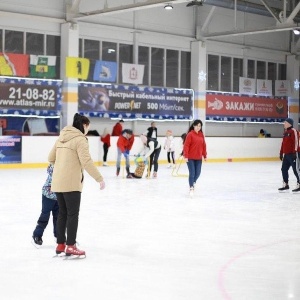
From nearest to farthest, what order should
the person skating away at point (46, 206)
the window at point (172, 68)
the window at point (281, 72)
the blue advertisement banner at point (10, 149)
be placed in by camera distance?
the person skating away at point (46, 206), the blue advertisement banner at point (10, 149), the window at point (172, 68), the window at point (281, 72)

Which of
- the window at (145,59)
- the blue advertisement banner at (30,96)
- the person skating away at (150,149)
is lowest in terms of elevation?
the person skating away at (150,149)

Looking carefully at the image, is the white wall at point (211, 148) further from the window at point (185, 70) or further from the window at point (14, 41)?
the window at point (14, 41)

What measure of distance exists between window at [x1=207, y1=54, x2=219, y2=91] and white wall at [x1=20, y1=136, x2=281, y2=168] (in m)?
3.13

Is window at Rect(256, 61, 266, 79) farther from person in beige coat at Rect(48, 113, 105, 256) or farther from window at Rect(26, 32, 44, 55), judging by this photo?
person in beige coat at Rect(48, 113, 105, 256)

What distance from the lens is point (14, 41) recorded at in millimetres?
24172

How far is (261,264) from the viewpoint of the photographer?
6605mm

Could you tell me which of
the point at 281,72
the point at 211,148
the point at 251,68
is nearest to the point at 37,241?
the point at 211,148

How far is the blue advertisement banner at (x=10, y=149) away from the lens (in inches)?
867

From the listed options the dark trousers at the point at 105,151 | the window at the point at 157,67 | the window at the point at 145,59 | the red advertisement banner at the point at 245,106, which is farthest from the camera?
the red advertisement banner at the point at 245,106

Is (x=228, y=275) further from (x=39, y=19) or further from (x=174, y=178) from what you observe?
(x=39, y=19)

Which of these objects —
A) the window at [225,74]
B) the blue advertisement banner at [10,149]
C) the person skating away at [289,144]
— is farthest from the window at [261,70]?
the person skating away at [289,144]

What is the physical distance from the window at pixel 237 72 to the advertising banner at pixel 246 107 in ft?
1.82

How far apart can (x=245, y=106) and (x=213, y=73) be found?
8.33 feet

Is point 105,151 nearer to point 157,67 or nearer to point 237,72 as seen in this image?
point 157,67
